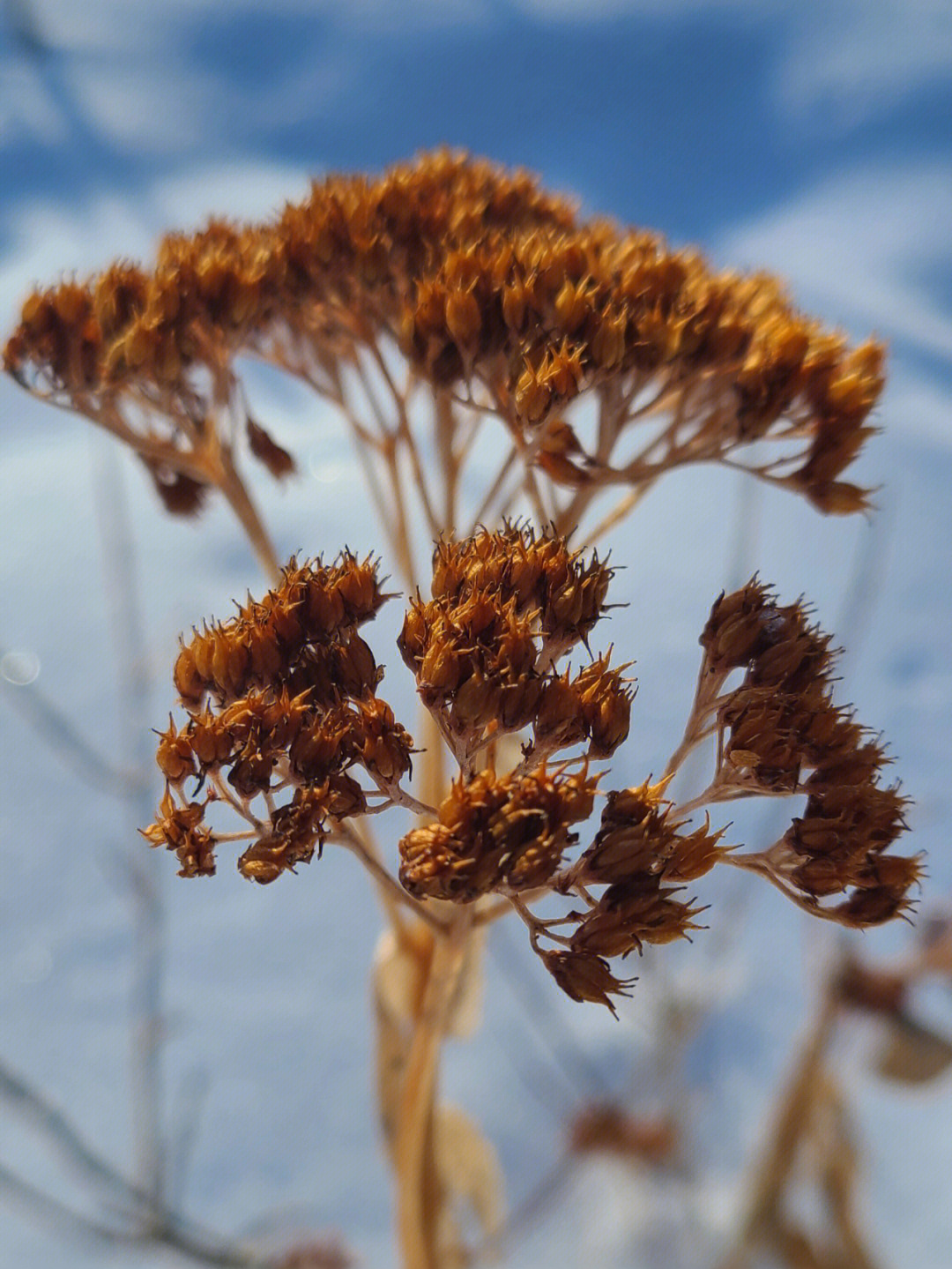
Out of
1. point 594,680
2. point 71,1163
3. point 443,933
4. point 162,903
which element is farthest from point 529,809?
point 162,903

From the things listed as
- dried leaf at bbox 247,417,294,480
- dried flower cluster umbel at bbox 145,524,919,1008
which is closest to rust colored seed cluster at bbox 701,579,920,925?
Result: dried flower cluster umbel at bbox 145,524,919,1008

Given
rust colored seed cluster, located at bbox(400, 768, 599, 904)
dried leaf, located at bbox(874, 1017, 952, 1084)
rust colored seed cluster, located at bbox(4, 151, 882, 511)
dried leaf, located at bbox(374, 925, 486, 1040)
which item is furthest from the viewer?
dried leaf, located at bbox(874, 1017, 952, 1084)

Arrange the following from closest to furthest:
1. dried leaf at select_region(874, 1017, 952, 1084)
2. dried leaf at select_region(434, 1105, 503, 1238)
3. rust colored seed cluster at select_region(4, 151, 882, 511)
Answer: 1. rust colored seed cluster at select_region(4, 151, 882, 511)
2. dried leaf at select_region(434, 1105, 503, 1238)
3. dried leaf at select_region(874, 1017, 952, 1084)

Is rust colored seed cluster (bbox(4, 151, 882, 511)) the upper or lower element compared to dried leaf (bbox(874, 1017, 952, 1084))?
upper

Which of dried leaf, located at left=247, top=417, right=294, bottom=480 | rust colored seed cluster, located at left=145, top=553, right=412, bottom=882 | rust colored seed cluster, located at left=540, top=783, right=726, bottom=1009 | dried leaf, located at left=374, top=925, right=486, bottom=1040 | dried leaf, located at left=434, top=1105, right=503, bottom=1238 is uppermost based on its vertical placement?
dried leaf, located at left=247, top=417, right=294, bottom=480

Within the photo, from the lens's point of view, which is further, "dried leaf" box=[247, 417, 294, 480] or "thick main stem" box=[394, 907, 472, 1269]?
"dried leaf" box=[247, 417, 294, 480]

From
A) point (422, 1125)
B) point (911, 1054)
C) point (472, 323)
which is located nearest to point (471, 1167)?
point (422, 1125)

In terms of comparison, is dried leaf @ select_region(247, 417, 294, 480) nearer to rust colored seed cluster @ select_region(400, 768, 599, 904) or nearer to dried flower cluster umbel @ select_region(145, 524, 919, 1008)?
dried flower cluster umbel @ select_region(145, 524, 919, 1008)

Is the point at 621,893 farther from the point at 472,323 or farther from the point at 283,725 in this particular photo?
the point at 472,323

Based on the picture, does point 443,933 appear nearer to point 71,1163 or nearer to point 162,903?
point 71,1163

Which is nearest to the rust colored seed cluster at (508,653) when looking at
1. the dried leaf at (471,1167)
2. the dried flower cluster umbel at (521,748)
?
the dried flower cluster umbel at (521,748)
